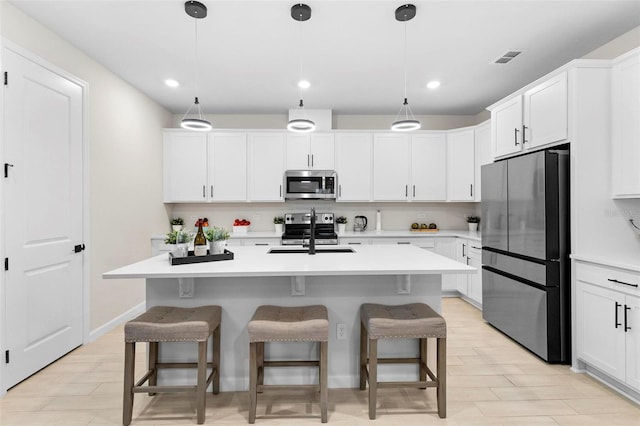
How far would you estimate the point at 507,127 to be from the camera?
11.2 ft

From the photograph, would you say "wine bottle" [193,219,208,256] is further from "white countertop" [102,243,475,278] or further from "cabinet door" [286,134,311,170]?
"cabinet door" [286,134,311,170]

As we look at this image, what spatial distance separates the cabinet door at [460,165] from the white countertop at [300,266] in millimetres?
2601

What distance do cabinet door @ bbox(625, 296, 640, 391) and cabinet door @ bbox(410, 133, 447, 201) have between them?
2899mm

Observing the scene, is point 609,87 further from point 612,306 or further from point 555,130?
point 612,306

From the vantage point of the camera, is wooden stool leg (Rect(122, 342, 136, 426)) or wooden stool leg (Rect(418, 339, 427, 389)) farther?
wooden stool leg (Rect(418, 339, 427, 389))

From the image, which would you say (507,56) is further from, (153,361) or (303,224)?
(153,361)

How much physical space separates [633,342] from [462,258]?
94.1 inches

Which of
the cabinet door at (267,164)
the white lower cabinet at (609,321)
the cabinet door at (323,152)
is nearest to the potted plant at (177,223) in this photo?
the cabinet door at (267,164)

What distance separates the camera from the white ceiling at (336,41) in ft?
8.26

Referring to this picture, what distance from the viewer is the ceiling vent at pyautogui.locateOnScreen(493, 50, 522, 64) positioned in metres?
3.18

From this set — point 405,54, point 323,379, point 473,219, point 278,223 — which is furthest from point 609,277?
point 278,223

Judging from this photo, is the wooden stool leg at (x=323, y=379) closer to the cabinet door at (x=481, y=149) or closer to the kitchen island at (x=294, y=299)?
the kitchen island at (x=294, y=299)

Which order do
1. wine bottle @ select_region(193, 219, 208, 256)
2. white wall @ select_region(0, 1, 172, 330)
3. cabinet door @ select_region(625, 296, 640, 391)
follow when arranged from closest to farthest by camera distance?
cabinet door @ select_region(625, 296, 640, 391)
wine bottle @ select_region(193, 219, 208, 256)
white wall @ select_region(0, 1, 172, 330)

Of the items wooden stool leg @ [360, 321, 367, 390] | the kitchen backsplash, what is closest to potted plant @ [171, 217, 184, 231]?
the kitchen backsplash
